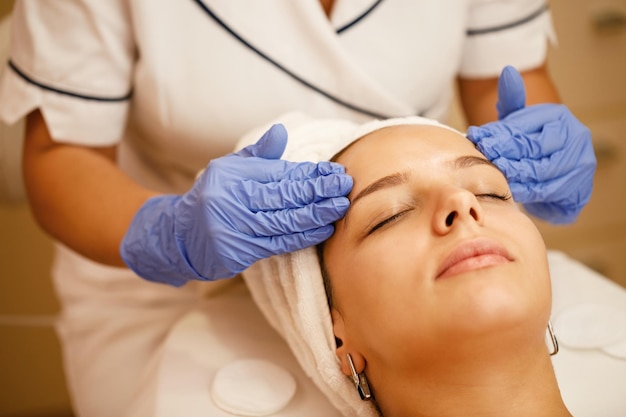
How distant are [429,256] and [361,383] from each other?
24cm

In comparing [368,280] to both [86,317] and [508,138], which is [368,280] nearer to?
[508,138]

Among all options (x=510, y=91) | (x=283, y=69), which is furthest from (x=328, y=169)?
(x=510, y=91)

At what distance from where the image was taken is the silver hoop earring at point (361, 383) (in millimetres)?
991

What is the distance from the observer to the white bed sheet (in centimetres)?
108

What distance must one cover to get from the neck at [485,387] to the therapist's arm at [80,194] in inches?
23.6

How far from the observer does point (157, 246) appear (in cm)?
111

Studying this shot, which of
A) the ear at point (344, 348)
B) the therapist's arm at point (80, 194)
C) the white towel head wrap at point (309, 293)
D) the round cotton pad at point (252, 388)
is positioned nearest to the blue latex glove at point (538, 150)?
the white towel head wrap at point (309, 293)

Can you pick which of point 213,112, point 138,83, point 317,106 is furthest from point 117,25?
point 317,106

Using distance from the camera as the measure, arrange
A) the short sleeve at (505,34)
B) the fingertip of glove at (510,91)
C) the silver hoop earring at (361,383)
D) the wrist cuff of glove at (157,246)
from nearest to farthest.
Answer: the silver hoop earring at (361,383) → the wrist cuff of glove at (157,246) → the fingertip of glove at (510,91) → the short sleeve at (505,34)

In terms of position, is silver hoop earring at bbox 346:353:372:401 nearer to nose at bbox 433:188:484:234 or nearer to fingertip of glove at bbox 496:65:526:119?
nose at bbox 433:188:484:234

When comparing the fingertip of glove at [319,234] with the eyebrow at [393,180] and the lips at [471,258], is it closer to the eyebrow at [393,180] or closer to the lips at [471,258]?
the eyebrow at [393,180]

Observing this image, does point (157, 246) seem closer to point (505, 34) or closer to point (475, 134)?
point (475, 134)

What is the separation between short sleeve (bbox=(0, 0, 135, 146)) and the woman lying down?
0.47 metres

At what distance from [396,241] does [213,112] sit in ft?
1.64
